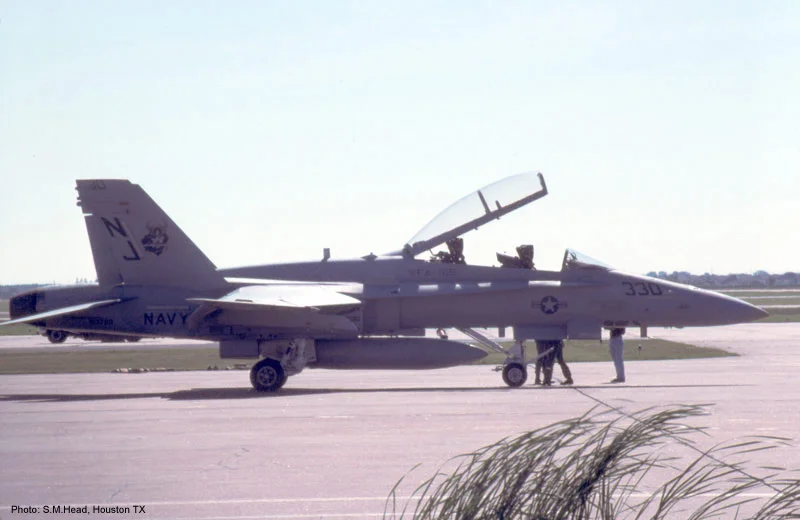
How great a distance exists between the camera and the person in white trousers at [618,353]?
19312 millimetres

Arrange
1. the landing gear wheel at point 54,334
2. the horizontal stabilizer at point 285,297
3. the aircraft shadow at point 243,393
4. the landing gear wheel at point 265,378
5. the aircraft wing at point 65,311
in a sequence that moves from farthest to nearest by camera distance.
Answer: the landing gear wheel at point 54,334
the aircraft wing at point 65,311
the landing gear wheel at point 265,378
the aircraft shadow at point 243,393
the horizontal stabilizer at point 285,297

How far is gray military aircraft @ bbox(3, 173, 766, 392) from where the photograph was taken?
60.9 feet

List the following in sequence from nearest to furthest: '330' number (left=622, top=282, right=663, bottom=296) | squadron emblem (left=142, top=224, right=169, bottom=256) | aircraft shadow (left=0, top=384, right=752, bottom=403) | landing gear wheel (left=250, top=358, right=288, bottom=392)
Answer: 1. aircraft shadow (left=0, top=384, right=752, bottom=403)
2. landing gear wheel (left=250, top=358, right=288, bottom=392)
3. squadron emblem (left=142, top=224, right=169, bottom=256)
4. '330' number (left=622, top=282, right=663, bottom=296)

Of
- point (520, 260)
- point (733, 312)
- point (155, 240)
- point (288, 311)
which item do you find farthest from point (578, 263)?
point (155, 240)

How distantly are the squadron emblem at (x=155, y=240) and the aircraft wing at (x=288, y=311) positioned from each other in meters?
1.72

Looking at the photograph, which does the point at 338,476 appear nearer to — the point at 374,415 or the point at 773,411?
the point at 374,415

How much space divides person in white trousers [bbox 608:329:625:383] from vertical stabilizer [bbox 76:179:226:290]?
829 cm

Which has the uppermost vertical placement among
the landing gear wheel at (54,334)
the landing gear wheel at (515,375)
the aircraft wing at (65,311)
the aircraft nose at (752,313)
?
the aircraft wing at (65,311)

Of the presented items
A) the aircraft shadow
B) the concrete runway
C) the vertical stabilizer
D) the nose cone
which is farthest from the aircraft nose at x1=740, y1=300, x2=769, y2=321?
the vertical stabilizer

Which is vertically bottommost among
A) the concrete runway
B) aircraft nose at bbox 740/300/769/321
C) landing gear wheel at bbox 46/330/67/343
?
the concrete runway

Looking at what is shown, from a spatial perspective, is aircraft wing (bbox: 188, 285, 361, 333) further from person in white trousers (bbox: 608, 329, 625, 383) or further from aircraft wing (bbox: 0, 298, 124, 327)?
person in white trousers (bbox: 608, 329, 625, 383)

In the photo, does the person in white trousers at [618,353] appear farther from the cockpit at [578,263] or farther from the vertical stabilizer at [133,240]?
the vertical stabilizer at [133,240]

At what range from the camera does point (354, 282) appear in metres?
19.5

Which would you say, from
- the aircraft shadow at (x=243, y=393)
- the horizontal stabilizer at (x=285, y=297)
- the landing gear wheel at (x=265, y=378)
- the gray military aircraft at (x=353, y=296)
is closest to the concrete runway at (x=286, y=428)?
the aircraft shadow at (x=243, y=393)
